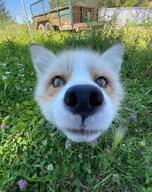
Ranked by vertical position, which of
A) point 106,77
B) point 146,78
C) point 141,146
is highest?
point 106,77

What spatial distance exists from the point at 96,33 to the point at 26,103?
78.7 inches

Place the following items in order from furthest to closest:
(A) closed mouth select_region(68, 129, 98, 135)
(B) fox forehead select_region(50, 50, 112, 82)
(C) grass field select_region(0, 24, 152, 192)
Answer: (C) grass field select_region(0, 24, 152, 192) → (B) fox forehead select_region(50, 50, 112, 82) → (A) closed mouth select_region(68, 129, 98, 135)

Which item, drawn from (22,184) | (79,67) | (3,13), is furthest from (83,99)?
(3,13)

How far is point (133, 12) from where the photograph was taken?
4828 millimetres

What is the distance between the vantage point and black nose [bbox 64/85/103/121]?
4.35ft

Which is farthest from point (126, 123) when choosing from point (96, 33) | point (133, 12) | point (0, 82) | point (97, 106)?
point (133, 12)

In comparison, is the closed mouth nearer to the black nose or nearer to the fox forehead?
the black nose

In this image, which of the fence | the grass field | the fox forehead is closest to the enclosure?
the fence

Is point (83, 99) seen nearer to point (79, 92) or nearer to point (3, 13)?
point (79, 92)

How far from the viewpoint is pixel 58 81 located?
1748mm

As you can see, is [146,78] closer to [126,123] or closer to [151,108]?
[151,108]

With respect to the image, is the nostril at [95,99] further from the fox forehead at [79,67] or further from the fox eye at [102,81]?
the fox eye at [102,81]

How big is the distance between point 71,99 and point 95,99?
0.11m

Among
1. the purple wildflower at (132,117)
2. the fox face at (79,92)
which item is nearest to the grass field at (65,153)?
the purple wildflower at (132,117)
